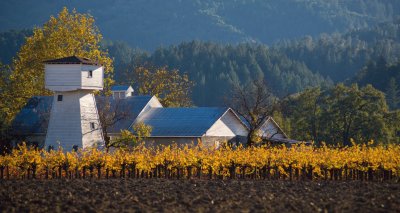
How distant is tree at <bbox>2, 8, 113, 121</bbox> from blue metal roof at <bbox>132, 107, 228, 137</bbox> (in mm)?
6889

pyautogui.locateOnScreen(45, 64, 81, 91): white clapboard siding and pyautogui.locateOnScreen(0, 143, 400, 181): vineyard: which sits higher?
pyautogui.locateOnScreen(45, 64, 81, 91): white clapboard siding

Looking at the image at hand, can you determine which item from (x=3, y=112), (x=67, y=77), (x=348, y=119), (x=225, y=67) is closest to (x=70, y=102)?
(x=67, y=77)

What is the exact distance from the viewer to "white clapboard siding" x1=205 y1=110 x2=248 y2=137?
59.1 m

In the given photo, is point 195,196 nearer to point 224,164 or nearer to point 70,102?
point 224,164

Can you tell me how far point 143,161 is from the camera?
139 feet

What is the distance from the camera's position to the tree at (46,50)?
6419cm

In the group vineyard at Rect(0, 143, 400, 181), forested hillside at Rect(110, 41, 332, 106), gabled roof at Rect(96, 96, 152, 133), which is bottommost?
vineyard at Rect(0, 143, 400, 181)

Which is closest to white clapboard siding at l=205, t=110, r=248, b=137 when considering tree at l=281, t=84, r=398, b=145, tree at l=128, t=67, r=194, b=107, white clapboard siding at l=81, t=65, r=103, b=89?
tree at l=281, t=84, r=398, b=145

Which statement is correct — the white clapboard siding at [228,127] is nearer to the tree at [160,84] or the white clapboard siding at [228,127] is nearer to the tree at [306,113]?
the tree at [306,113]

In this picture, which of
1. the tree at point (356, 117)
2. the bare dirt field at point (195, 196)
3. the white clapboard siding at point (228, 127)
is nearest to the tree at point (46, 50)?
the white clapboard siding at point (228, 127)

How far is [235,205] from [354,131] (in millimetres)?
45146

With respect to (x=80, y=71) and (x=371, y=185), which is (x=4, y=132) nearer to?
(x=80, y=71)

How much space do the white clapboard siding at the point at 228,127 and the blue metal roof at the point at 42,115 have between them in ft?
19.5

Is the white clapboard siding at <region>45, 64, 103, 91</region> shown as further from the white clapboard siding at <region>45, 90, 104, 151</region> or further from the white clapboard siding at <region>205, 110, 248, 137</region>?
the white clapboard siding at <region>205, 110, 248, 137</region>
